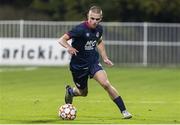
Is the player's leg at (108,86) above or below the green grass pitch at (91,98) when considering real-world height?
above

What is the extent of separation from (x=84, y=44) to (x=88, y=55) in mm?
234

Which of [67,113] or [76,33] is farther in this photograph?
[76,33]

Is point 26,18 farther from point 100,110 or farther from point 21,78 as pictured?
point 100,110

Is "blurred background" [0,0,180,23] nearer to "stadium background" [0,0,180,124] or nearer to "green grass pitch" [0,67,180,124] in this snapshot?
"stadium background" [0,0,180,124]

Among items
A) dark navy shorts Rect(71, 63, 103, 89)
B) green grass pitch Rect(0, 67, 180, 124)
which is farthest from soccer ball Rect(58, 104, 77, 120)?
dark navy shorts Rect(71, 63, 103, 89)

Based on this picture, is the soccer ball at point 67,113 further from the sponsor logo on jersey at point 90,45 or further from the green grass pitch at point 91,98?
the sponsor logo on jersey at point 90,45

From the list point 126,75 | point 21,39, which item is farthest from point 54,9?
point 126,75

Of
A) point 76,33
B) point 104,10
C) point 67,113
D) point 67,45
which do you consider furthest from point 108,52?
point 67,113

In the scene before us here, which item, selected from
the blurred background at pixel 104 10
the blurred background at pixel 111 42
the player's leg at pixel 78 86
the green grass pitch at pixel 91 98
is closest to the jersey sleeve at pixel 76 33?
the player's leg at pixel 78 86

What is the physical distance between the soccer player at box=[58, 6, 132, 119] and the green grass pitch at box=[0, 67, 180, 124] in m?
0.58

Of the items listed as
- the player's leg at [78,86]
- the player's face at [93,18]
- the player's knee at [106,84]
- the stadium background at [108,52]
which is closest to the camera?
the player's face at [93,18]

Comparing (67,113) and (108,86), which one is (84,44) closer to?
(108,86)

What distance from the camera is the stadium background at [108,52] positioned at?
1803 cm

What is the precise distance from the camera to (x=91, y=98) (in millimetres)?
20969
